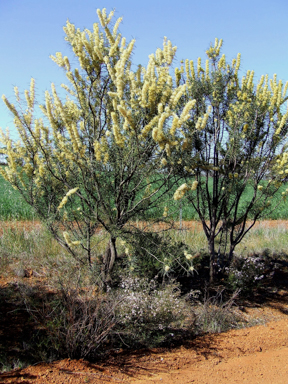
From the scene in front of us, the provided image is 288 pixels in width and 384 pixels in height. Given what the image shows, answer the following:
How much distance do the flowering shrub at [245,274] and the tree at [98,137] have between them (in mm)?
2077

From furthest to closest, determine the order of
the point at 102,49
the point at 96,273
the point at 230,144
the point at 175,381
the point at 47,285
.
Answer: the point at 230,144, the point at 47,285, the point at 96,273, the point at 102,49, the point at 175,381

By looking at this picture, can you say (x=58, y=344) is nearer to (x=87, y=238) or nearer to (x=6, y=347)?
(x=6, y=347)

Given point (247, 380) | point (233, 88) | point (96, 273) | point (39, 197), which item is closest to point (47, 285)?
point (96, 273)

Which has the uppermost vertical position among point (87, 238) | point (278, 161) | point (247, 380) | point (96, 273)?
point (278, 161)

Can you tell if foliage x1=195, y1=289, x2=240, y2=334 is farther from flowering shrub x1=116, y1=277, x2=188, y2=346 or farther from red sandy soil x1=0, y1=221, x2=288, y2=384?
flowering shrub x1=116, y1=277, x2=188, y2=346

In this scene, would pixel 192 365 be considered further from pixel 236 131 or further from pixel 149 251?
pixel 236 131

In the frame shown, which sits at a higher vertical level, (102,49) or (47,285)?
(102,49)

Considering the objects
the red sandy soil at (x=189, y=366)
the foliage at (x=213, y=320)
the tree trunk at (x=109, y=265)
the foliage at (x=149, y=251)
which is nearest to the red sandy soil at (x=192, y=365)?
the red sandy soil at (x=189, y=366)

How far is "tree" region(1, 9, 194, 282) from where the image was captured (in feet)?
12.1

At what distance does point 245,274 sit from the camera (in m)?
5.89

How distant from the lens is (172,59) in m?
4.09

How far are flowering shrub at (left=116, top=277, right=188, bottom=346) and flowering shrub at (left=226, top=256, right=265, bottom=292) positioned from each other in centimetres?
162

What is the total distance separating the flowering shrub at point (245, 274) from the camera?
557 centimetres

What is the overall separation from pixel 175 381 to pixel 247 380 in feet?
2.43
